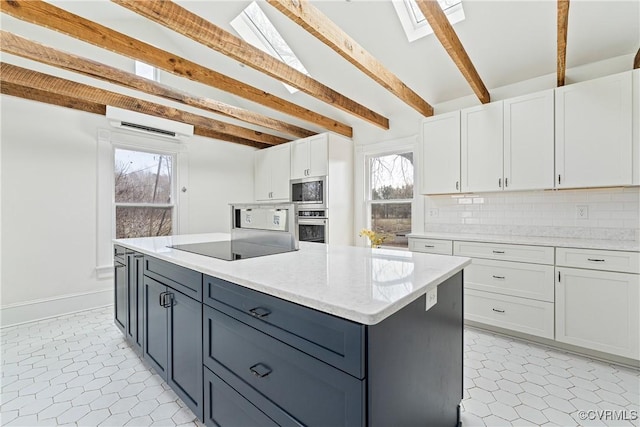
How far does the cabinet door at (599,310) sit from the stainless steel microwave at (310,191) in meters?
2.60

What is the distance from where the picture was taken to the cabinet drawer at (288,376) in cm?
86

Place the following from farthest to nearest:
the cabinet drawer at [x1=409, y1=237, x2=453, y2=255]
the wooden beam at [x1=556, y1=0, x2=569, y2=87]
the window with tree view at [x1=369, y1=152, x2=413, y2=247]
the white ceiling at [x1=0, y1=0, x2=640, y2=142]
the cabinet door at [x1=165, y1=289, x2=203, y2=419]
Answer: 1. the window with tree view at [x1=369, y1=152, x2=413, y2=247]
2. the cabinet drawer at [x1=409, y1=237, x2=453, y2=255]
3. the white ceiling at [x1=0, y1=0, x2=640, y2=142]
4. the wooden beam at [x1=556, y1=0, x2=569, y2=87]
5. the cabinet door at [x1=165, y1=289, x2=203, y2=419]

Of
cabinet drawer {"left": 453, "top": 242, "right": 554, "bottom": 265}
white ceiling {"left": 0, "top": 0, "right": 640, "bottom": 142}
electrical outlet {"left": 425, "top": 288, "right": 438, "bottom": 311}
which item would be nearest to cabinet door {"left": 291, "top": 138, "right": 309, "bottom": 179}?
white ceiling {"left": 0, "top": 0, "right": 640, "bottom": 142}

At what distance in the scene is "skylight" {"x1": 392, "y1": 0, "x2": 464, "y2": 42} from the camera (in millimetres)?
2500

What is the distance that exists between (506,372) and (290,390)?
1.87m

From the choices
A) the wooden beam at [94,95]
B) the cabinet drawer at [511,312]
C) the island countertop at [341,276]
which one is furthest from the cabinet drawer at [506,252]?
the wooden beam at [94,95]

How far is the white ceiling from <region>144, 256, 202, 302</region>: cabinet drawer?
8.51ft

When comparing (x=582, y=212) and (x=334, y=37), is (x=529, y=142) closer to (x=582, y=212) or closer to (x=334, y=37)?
(x=582, y=212)

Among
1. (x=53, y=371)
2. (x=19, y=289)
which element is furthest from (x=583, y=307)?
(x=19, y=289)

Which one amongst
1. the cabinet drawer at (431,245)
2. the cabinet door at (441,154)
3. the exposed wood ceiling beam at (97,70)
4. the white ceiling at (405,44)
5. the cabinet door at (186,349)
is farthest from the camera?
the cabinet door at (441,154)

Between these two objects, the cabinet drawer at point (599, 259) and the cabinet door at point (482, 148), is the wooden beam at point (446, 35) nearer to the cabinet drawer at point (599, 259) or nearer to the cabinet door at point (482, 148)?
the cabinet door at point (482, 148)

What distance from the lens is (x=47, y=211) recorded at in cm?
318

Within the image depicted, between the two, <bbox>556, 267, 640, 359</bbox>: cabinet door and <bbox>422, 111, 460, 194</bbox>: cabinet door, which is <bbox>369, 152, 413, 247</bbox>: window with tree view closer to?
<bbox>422, 111, 460, 194</bbox>: cabinet door

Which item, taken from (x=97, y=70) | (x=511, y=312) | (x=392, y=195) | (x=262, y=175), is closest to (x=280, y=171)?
(x=262, y=175)
